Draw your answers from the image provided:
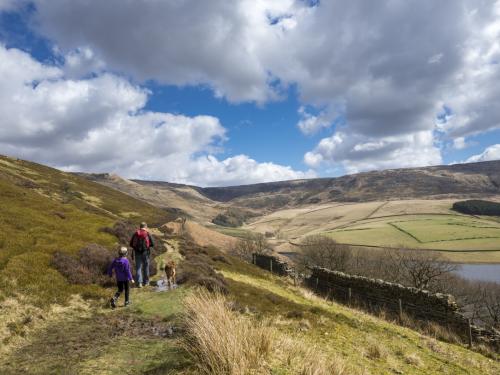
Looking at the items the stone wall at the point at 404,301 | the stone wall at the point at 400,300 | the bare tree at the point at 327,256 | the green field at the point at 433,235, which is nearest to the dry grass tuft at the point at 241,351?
the stone wall at the point at 400,300

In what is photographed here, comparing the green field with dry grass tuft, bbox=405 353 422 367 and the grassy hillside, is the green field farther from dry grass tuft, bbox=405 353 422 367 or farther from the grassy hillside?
dry grass tuft, bbox=405 353 422 367

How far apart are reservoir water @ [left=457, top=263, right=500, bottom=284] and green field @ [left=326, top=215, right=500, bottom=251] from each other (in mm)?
12276

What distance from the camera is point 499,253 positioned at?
109562mm

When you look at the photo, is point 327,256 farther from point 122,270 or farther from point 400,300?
point 122,270

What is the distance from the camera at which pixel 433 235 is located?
441ft

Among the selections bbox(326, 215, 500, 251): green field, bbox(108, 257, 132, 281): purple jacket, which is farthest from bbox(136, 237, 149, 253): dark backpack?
bbox(326, 215, 500, 251): green field

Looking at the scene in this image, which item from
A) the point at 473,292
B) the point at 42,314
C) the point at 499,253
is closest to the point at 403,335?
the point at 42,314

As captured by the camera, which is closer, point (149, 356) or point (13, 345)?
point (149, 356)

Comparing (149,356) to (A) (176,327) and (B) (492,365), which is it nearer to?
(A) (176,327)

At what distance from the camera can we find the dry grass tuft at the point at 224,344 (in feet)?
19.0

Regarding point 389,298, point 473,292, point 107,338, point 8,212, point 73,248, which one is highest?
point 8,212

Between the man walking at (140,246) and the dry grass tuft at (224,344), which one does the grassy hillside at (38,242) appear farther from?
the dry grass tuft at (224,344)

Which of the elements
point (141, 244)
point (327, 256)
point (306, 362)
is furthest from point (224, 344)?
point (327, 256)

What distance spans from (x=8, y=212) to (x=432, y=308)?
2749cm
